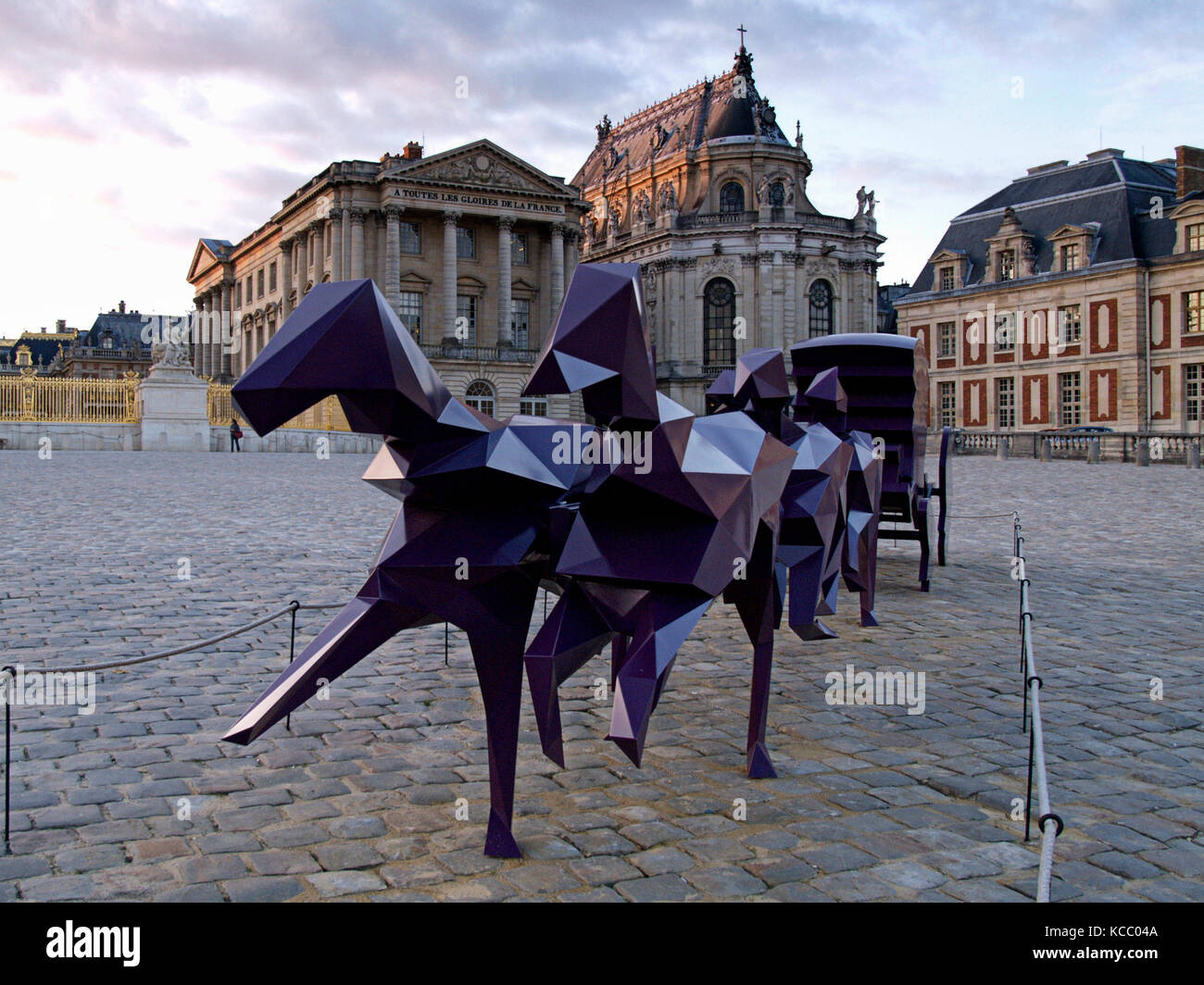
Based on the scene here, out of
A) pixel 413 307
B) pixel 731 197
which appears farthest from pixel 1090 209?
pixel 413 307

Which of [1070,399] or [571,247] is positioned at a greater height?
[571,247]

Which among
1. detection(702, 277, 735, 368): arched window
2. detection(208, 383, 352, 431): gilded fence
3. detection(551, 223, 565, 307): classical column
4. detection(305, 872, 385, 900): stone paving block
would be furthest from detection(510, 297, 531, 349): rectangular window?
detection(305, 872, 385, 900): stone paving block

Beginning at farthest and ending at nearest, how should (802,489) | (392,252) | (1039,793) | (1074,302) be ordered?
(392,252)
(1074,302)
(802,489)
(1039,793)

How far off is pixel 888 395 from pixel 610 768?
602cm

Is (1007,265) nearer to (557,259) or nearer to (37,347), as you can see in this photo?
(557,259)

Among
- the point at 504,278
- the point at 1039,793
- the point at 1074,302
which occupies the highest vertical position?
the point at 504,278

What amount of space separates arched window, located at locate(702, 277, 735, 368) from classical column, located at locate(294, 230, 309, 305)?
25.5 metres

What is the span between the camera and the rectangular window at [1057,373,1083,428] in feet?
160

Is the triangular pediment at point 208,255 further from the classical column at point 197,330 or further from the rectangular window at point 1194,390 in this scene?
the rectangular window at point 1194,390

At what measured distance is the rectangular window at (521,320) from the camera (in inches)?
2484

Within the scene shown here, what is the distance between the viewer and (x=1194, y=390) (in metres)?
44.8

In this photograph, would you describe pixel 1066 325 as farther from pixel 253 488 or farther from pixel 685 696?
pixel 685 696

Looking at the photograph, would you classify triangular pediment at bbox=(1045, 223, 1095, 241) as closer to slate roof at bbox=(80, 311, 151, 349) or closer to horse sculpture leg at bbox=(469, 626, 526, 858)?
horse sculpture leg at bbox=(469, 626, 526, 858)
